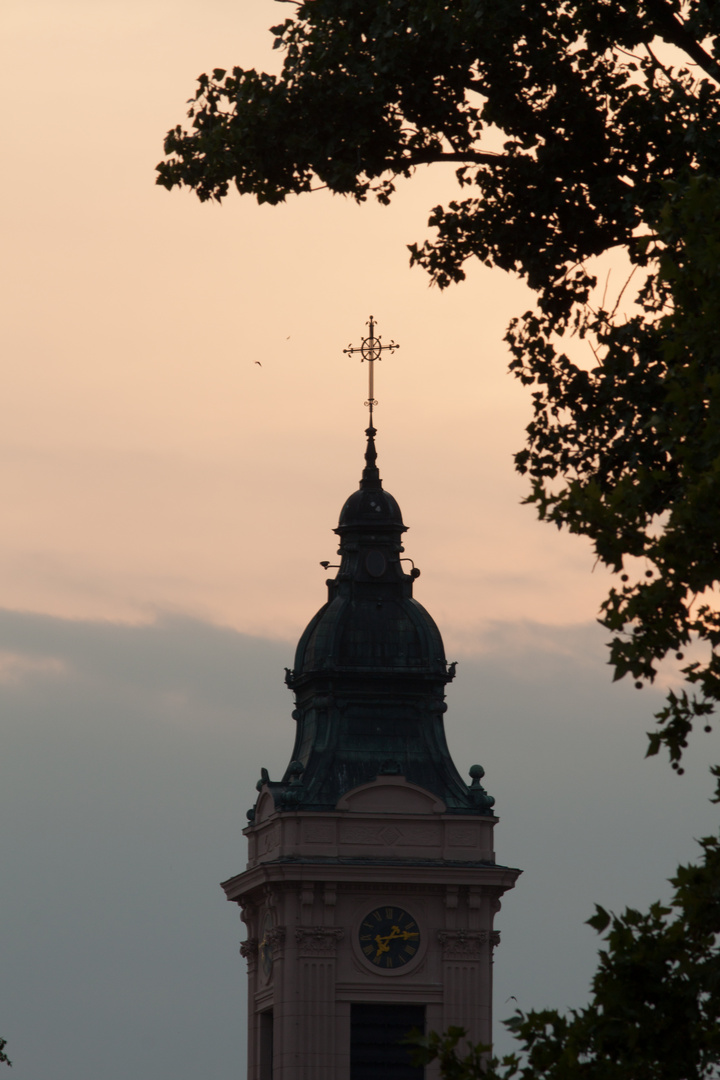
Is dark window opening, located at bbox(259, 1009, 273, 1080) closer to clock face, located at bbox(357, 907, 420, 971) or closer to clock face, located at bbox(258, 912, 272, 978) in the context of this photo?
clock face, located at bbox(258, 912, 272, 978)

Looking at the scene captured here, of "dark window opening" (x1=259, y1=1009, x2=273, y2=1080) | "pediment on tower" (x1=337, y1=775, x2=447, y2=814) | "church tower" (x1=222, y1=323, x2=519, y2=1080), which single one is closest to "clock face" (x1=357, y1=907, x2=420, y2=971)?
"church tower" (x1=222, y1=323, x2=519, y2=1080)

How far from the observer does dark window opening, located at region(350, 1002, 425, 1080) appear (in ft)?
287

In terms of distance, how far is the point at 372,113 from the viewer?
3534 cm

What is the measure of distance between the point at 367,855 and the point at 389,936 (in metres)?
2.72

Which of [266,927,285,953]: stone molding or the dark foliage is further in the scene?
[266,927,285,953]: stone molding

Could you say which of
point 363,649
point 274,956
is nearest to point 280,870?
point 274,956

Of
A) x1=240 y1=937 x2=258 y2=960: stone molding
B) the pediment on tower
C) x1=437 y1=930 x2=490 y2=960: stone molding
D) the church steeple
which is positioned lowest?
x1=437 y1=930 x2=490 y2=960: stone molding

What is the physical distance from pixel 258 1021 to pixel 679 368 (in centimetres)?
6780

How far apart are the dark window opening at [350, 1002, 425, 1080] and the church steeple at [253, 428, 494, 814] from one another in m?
8.48

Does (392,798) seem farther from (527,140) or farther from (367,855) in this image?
(527,140)

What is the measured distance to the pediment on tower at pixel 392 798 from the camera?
298 ft

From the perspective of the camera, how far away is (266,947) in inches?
3556

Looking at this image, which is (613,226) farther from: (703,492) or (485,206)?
(703,492)

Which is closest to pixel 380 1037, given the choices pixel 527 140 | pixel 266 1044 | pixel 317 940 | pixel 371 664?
pixel 317 940
